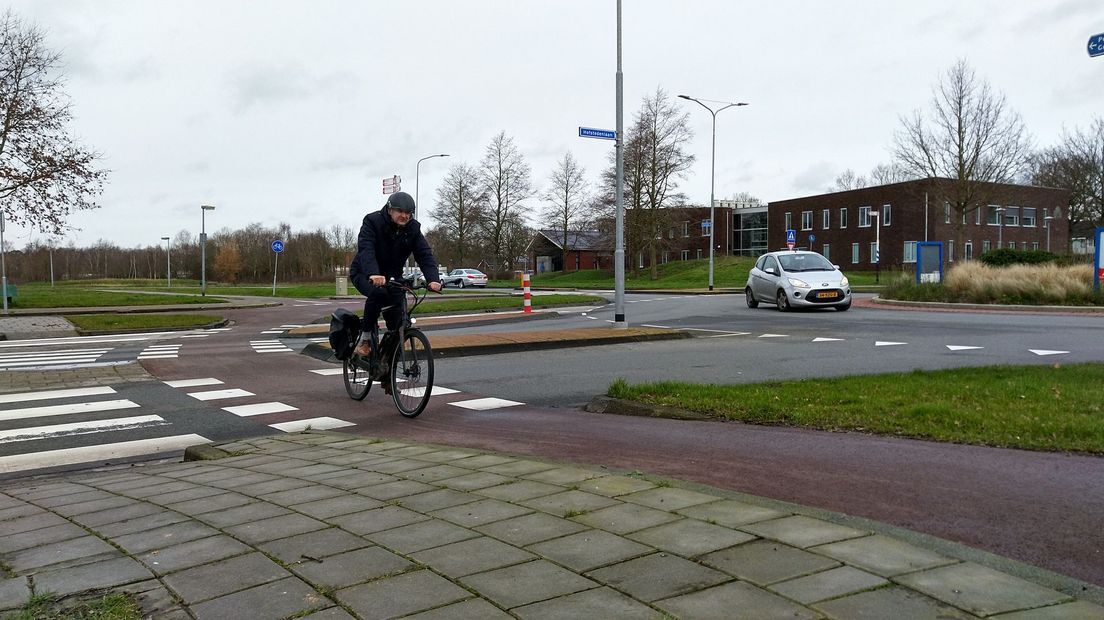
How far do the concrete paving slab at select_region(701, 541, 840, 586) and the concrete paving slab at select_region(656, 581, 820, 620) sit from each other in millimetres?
108

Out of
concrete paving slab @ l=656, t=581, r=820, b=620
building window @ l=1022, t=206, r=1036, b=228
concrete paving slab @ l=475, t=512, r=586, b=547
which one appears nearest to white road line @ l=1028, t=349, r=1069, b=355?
concrete paving slab @ l=475, t=512, r=586, b=547

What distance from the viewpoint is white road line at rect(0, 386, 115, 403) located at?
8320 mm

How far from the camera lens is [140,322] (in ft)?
67.9

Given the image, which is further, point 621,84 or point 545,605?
point 621,84

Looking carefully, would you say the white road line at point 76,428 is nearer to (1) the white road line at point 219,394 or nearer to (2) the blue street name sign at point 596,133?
(1) the white road line at point 219,394

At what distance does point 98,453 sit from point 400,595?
4.45 metres

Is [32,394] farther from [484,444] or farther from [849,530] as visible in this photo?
[849,530]

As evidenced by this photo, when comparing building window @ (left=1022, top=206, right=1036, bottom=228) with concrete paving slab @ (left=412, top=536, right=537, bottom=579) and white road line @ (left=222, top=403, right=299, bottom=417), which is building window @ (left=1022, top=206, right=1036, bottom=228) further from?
concrete paving slab @ (left=412, top=536, right=537, bottom=579)

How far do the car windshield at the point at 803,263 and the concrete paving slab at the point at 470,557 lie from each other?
755 inches

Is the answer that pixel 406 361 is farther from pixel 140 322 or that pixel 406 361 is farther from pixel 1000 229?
pixel 1000 229

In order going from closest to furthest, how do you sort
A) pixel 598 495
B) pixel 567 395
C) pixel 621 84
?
pixel 598 495
pixel 567 395
pixel 621 84

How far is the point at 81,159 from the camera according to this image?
2723 centimetres

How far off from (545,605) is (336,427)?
4837mm

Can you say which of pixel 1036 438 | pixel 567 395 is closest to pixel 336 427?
pixel 567 395
